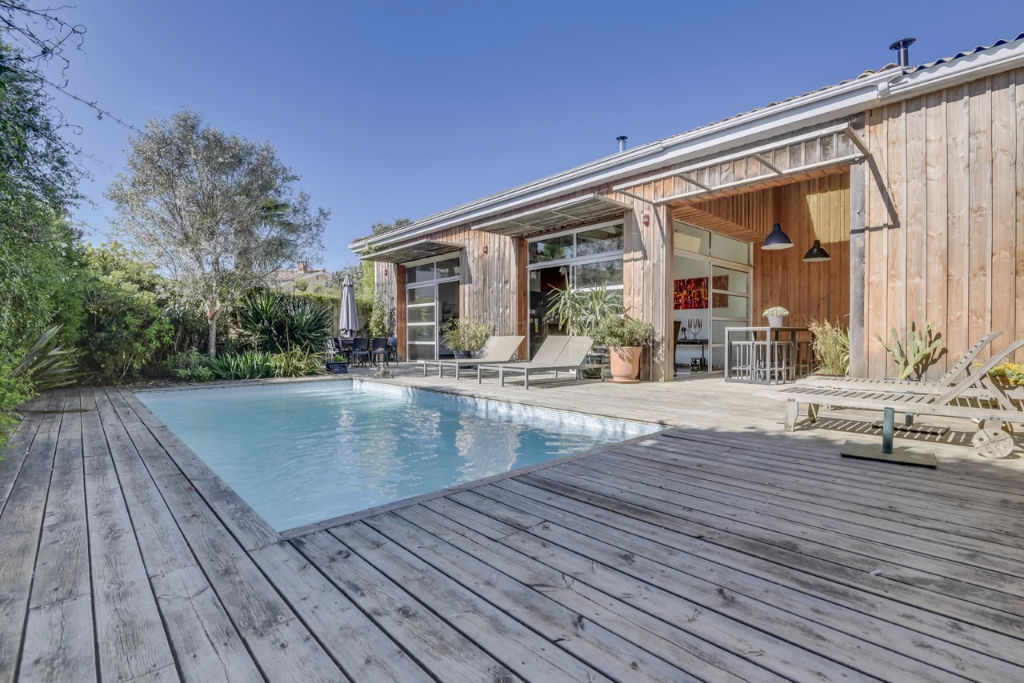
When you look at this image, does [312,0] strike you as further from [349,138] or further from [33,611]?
[33,611]

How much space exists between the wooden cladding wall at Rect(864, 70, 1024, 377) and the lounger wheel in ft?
8.58

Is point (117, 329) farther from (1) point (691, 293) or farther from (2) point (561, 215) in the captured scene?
(1) point (691, 293)

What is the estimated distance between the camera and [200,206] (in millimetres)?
9281

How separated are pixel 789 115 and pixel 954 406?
177 inches

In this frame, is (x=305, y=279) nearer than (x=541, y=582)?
No

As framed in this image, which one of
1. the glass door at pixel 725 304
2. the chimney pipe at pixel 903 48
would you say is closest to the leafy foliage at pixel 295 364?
the glass door at pixel 725 304

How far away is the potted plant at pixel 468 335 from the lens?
1028 cm

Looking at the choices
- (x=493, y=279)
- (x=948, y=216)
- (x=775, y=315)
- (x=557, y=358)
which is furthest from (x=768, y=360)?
(x=493, y=279)

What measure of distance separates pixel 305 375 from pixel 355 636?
8944 mm

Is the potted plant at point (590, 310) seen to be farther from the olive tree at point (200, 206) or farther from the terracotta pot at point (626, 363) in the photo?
the olive tree at point (200, 206)

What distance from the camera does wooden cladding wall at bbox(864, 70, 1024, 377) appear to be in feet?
15.6

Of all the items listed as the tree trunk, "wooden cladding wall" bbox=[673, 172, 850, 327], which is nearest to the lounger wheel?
"wooden cladding wall" bbox=[673, 172, 850, 327]

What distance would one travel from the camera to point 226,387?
25.2ft

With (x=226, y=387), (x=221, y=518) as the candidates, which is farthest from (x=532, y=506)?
(x=226, y=387)
